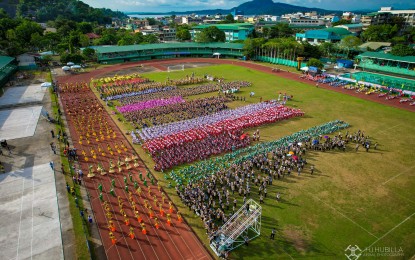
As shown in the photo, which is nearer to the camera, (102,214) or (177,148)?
(102,214)

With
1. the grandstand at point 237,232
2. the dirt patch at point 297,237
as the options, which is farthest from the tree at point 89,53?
the dirt patch at point 297,237

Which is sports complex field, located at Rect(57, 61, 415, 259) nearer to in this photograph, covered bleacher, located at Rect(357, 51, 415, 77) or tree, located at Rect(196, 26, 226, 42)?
covered bleacher, located at Rect(357, 51, 415, 77)

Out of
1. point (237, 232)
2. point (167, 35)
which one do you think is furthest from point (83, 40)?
point (237, 232)

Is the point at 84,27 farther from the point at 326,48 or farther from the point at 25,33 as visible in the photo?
the point at 326,48

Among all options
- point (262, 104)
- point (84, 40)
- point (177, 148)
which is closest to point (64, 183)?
point (177, 148)

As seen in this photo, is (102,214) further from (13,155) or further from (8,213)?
(13,155)

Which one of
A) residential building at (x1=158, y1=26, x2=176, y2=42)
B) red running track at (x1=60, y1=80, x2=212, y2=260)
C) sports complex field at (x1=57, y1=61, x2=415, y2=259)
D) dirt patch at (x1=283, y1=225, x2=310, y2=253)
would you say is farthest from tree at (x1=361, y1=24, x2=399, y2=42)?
red running track at (x1=60, y1=80, x2=212, y2=260)
